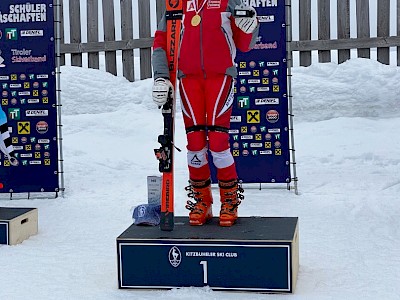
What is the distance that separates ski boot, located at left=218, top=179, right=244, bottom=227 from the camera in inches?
164

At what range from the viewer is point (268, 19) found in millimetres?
7234

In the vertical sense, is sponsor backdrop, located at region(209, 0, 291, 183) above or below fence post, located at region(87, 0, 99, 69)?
below

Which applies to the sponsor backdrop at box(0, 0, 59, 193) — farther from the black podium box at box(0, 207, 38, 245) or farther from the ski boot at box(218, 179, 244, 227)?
the ski boot at box(218, 179, 244, 227)

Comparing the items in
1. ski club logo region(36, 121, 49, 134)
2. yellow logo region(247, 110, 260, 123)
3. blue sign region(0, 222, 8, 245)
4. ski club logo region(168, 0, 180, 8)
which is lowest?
blue sign region(0, 222, 8, 245)

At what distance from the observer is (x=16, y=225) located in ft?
16.8

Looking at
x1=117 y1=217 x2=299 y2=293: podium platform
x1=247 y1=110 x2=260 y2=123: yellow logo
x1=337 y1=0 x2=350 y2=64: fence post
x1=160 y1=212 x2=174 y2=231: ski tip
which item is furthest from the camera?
x1=337 y1=0 x2=350 y2=64: fence post

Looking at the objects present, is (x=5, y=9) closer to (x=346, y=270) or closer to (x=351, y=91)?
(x=346, y=270)

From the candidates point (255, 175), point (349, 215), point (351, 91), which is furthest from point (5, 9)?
point (351, 91)

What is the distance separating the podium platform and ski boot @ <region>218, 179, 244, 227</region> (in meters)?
0.23

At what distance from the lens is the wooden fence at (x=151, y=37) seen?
10.4 m

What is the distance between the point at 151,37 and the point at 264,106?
12.7ft

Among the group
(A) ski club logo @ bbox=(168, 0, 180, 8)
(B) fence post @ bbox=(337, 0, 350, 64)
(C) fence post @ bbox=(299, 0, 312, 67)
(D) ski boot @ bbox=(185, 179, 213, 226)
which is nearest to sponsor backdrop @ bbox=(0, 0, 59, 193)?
(A) ski club logo @ bbox=(168, 0, 180, 8)

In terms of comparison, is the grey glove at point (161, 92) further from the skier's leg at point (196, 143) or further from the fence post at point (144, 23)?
the fence post at point (144, 23)

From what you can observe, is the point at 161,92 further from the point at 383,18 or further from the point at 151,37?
the point at 383,18
